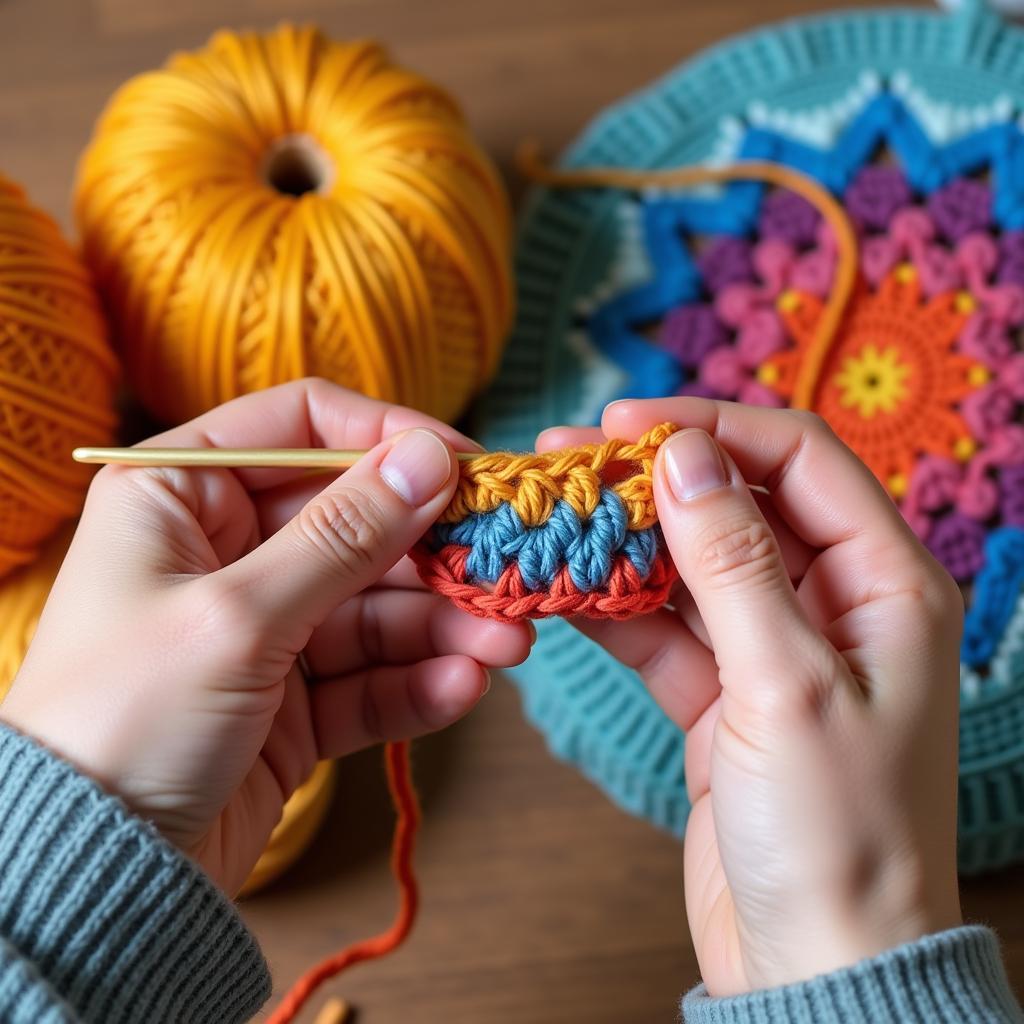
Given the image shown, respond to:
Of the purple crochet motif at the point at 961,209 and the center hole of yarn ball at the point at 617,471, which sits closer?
the center hole of yarn ball at the point at 617,471

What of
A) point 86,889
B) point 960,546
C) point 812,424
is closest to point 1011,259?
point 960,546

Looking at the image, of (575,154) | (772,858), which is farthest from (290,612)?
(575,154)

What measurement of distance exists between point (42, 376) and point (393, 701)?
14.8 inches

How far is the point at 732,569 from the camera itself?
57 cm

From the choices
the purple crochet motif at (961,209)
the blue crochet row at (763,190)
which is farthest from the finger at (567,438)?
the purple crochet motif at (961,209)

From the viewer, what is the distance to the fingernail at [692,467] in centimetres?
60

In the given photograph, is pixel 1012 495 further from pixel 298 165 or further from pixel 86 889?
pixel 86 889

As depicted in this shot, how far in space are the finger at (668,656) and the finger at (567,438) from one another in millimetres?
137

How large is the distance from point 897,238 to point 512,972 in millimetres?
826

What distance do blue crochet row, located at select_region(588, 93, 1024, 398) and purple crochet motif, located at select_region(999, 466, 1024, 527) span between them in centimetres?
28

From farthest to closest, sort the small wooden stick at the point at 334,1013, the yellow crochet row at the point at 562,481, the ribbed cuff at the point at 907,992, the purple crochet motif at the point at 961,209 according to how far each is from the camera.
Answer: the purple crochet motif at the point at 961,209, the small wooden stick at the point at 334,1013, the yellow crochet row at the point at 562,481, the ribbed cuff at the point at 907,992

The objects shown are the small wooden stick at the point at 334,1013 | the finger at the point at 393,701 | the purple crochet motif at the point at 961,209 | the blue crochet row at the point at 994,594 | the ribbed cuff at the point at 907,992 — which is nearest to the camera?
the ribbed cuff at the point at 907,992

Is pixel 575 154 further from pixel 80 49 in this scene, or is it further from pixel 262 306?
pixel 80 49

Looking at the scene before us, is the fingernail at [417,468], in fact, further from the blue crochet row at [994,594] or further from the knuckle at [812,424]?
the blue crochet row at [994,594]
